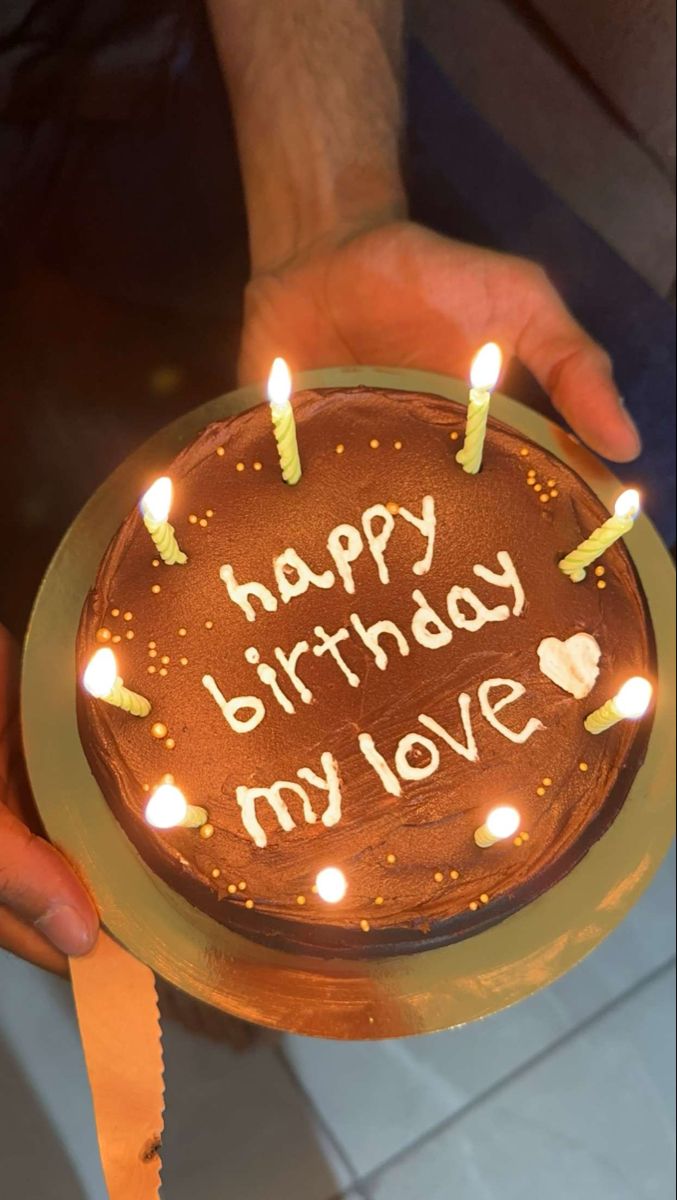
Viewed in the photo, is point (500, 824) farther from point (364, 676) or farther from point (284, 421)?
point (284, 421)

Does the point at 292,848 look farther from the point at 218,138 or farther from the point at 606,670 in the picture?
the point at 218,138

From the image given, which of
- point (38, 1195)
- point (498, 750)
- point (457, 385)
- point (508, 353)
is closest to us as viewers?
point (38, 1195)

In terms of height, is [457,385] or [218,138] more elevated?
[218,138]

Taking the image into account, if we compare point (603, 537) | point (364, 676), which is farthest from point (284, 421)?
point (603, 537)

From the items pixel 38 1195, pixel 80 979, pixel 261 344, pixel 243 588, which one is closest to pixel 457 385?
pixel 261 344

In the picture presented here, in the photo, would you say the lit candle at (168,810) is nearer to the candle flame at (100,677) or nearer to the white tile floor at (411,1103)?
the candle flame at (100,677)

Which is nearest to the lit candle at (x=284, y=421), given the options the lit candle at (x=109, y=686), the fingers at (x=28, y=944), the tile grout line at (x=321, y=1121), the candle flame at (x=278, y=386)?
the candle flame at (x=278, y=386)
